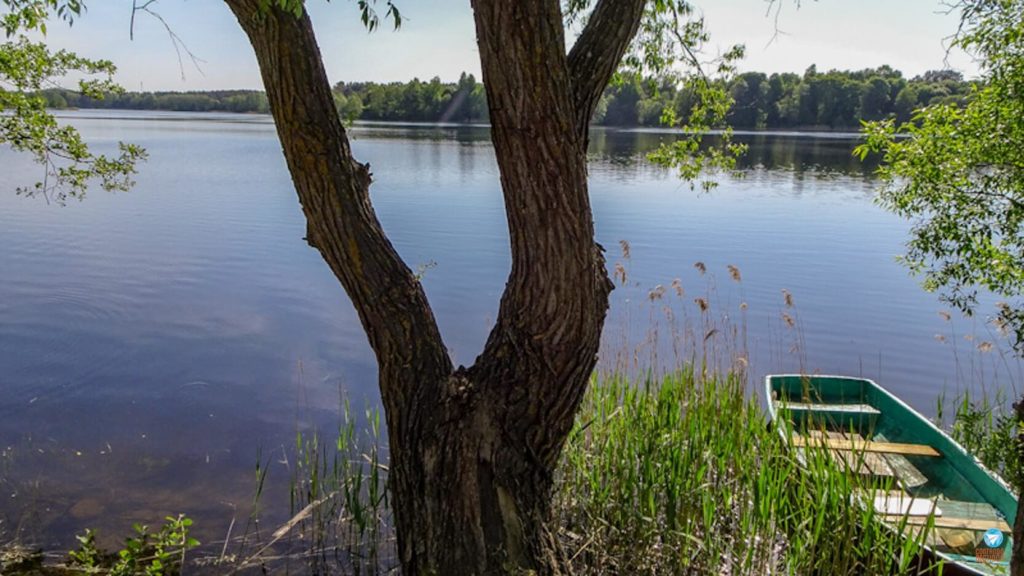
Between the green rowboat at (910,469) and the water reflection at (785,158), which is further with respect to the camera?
the water reflection at (785,158)

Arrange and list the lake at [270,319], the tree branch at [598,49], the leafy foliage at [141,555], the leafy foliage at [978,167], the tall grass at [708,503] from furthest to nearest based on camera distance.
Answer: the lake at [270,319] < the leafy foliage at [978,167] < the tall grass at [708,503] < the leafy foliage at [141,555] < the tree branch at [598,49]

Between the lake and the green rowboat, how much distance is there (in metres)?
0.65

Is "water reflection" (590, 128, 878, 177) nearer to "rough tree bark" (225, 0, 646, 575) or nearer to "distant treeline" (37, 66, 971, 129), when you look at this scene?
"distant treeline" (37, 66, 971, 129)

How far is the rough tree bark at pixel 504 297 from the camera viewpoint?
247 centimetres

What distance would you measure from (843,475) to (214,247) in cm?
1201

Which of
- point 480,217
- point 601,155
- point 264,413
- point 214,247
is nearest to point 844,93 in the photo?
point 601,155

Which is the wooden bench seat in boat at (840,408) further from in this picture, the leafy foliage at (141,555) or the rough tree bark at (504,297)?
the leafy foliage at (141,555)

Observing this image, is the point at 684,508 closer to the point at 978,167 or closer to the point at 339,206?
the point at 339,206

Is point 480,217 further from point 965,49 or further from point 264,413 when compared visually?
point 965,49

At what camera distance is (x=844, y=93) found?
52781mm

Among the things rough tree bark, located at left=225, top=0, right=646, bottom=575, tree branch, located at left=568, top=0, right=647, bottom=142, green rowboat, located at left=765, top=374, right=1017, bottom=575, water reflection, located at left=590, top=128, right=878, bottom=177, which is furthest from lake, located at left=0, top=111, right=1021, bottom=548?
water reflection, located at left=590, top=128, right=878, bottom=177

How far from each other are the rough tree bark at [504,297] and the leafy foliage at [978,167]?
12.0 ft

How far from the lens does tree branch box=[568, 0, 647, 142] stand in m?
2.66

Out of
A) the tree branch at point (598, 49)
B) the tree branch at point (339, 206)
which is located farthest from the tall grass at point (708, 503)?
the tree branch at point (598, 49)
